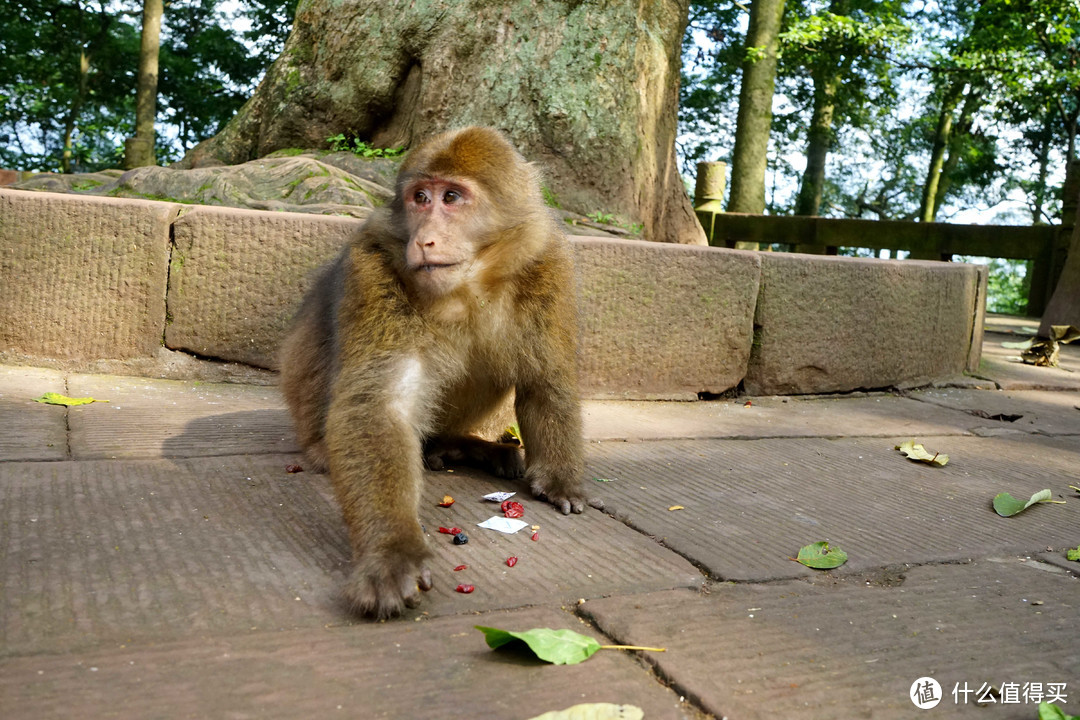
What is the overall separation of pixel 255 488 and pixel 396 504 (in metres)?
0.73

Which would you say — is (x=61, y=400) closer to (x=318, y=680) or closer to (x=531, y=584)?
(x=531, y=584)

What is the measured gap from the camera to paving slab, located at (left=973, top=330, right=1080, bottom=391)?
6.21 metres

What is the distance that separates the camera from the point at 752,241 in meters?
11.3

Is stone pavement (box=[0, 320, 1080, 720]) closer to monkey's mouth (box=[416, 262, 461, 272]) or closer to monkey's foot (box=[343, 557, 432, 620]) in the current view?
monkey's foot (box=[343, 557, 432, 620])

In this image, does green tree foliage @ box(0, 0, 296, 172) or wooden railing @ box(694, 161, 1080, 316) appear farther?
green tree foliage @ box(0, 0, 296, 172)

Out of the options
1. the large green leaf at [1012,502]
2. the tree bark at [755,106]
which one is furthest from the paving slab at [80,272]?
the tree bark at [755,106]

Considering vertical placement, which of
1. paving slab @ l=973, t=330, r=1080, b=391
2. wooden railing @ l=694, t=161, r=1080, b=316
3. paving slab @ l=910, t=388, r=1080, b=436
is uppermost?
wooden railing @ l=694, t=161, r=1080, b=316

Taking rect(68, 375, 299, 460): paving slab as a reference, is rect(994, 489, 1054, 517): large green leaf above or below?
above

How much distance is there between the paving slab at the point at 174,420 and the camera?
130 inches

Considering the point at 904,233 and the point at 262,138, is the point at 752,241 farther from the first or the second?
the point at 262,138

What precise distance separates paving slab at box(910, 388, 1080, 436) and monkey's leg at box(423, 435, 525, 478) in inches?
104

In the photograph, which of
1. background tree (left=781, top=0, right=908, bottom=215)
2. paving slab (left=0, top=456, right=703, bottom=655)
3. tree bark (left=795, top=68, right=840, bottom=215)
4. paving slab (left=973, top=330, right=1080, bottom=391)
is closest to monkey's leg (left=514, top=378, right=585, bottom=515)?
paving slab (left=0, top=456, right=703, bottom=655)

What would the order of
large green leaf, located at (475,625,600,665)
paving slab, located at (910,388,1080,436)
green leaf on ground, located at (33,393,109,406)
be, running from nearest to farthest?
large green leaf, located at (475,625,600,665) → green leaf on ground, located at (33,393,109,406) → paving slab, located at (910,388,1080,436)
